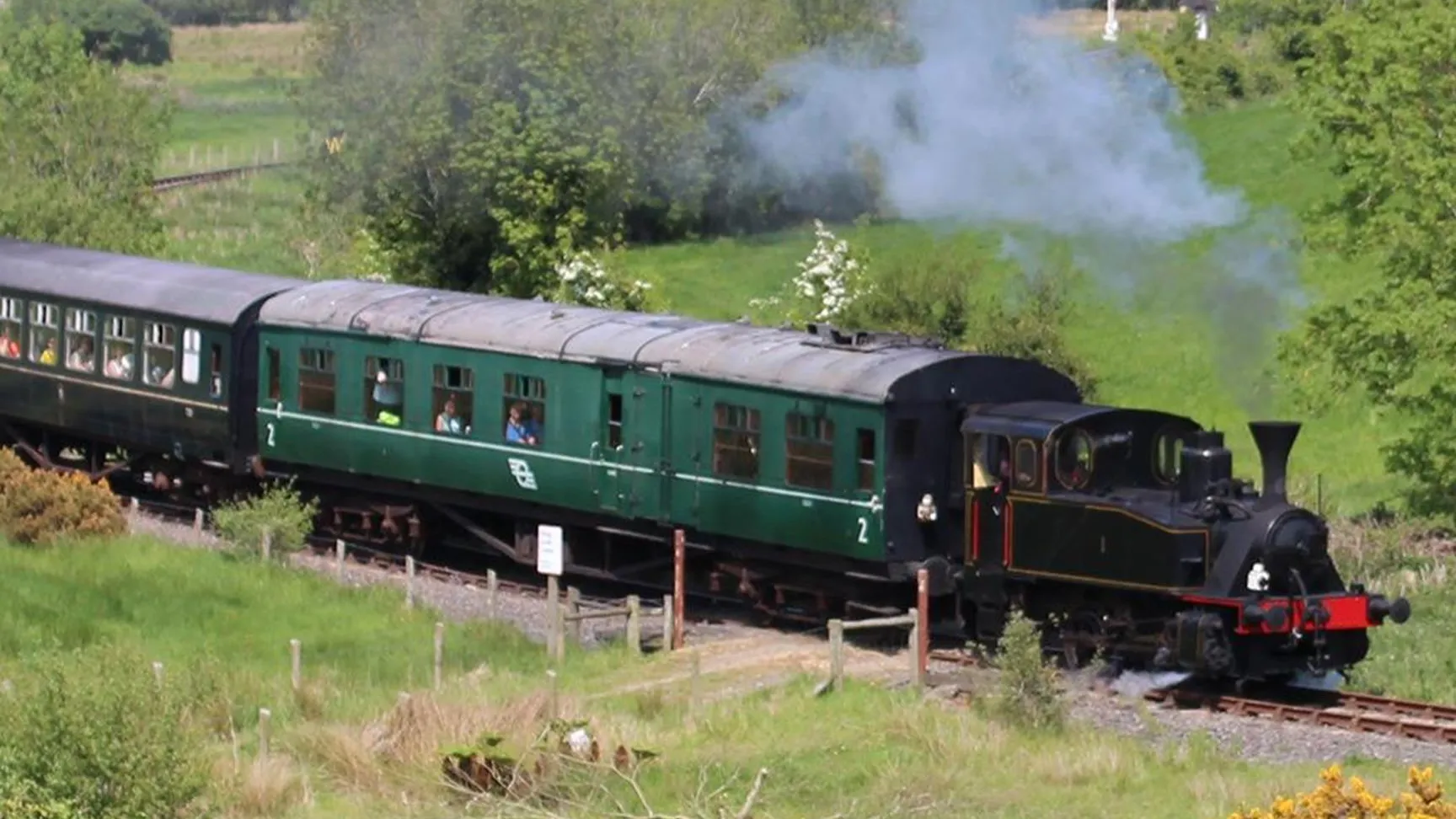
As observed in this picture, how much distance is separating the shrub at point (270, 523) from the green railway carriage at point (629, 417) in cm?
101

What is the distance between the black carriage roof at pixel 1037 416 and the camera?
23266 millimetres

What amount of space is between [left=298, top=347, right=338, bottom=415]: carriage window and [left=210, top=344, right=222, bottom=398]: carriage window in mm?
1414

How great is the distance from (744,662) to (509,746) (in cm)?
499

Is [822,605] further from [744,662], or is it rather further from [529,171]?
[529,171]

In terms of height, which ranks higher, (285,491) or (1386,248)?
(1386,248)

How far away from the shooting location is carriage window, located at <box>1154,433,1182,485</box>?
23.6 m

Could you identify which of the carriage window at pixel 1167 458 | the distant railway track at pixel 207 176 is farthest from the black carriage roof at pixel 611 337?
the distant railway track at pixel 207 176

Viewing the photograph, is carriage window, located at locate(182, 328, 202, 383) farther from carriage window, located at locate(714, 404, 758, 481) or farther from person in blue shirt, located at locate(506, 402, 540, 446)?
carriage window, located at locate(714, 404, 758, 481)

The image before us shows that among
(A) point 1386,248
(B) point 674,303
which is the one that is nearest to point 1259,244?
(A) point 1386,248

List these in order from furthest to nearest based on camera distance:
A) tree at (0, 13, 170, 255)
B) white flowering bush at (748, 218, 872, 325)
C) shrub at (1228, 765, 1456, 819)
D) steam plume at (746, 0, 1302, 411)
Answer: tree at (0, 13, 170, 255) < white flowering bush at (748, 218, 872, 325) < steam plume at (746, 0, 1302, 411) < shrub at (1228, 765, 1456, 819)

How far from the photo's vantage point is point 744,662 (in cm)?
2448

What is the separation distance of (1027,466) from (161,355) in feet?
46.2

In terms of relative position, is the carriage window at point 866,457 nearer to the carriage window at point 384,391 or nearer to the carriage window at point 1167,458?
the carriage window at point 1167,458

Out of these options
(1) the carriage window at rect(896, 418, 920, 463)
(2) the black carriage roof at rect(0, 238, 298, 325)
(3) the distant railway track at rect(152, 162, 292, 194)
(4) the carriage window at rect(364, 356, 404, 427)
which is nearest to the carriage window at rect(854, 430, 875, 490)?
(1) the carriage window at rect(896, 418, 920, 463)
